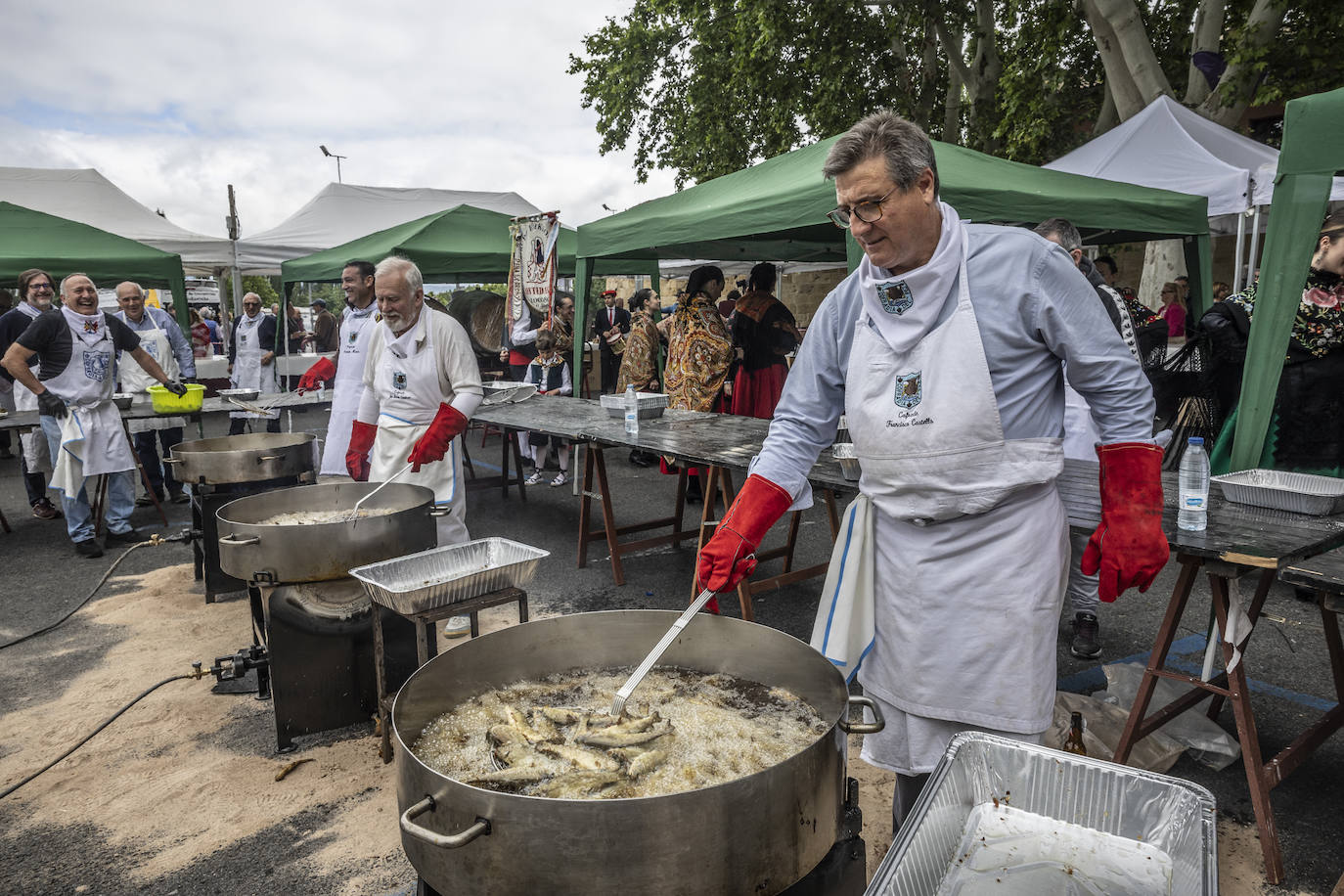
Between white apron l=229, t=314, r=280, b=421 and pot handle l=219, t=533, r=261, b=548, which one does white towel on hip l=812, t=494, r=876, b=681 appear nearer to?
pot handle l=219, t=533, r=261, b=548

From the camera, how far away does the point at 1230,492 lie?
9.09 ft

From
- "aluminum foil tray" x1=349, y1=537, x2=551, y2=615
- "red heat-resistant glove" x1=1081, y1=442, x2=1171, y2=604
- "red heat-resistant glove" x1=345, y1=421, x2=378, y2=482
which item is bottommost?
"aluminum foil tray" x1=349, y1=537, x2=551, y2=615

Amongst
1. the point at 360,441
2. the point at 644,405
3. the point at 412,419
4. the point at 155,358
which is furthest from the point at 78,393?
the point at 644,405

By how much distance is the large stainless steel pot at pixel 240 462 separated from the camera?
14.0ft

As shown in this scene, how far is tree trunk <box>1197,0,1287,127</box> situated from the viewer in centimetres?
931

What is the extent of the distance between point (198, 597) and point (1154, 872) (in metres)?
5.29

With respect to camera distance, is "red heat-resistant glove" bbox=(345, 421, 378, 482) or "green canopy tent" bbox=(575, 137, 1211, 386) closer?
"red heat-resistant glove" bbox=(345, 421, 378, 482)

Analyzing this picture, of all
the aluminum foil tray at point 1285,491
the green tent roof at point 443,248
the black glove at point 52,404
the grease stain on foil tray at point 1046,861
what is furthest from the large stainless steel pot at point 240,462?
the green tent roof at point 443,248

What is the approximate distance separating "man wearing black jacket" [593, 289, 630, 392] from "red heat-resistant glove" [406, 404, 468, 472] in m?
7.65

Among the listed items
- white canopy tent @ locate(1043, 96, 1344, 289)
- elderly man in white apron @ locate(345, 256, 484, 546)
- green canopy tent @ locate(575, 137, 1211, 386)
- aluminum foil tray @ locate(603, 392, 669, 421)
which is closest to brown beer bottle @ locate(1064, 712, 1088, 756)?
elderly man in white apron @ locate(345, 256, 484, 546)

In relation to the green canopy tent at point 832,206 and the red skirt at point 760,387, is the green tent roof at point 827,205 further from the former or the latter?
the red skirt at point 760,387

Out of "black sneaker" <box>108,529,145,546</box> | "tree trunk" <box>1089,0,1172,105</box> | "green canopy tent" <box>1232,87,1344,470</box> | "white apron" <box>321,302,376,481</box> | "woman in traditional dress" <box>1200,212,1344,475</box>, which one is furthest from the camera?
"tree trunk" <box>1089,0,1172,105</box>

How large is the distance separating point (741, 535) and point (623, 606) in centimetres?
309

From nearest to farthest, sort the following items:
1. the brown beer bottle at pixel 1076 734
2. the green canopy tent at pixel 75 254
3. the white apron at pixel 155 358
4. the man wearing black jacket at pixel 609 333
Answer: the brown beer bottle at pixel 1076 734, the white apron at pixel 155 358, the green canopy tent at pixel 75 254, the man wearing black jacket at pixel 609 333
